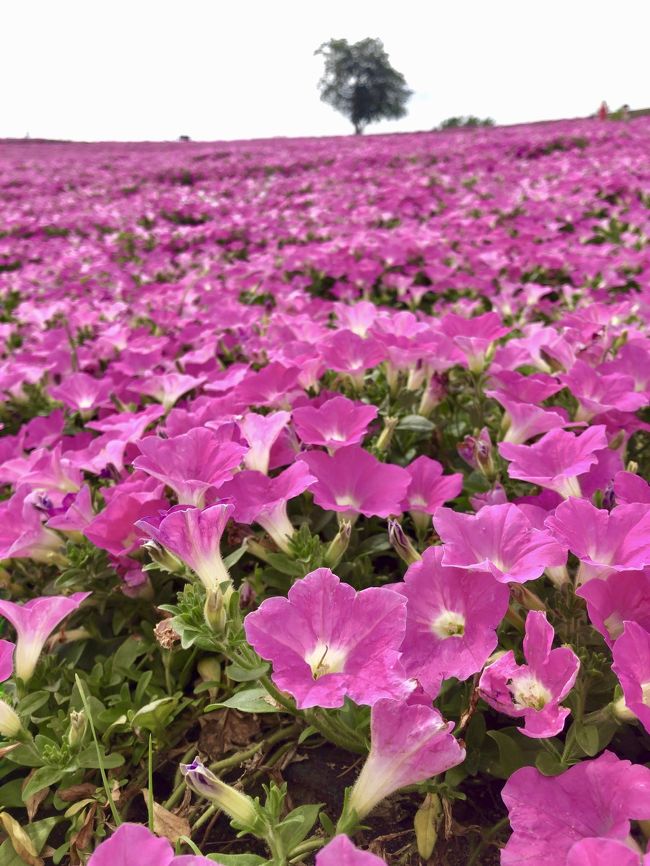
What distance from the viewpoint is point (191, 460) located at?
1252 mm

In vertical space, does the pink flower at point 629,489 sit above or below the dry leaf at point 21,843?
above

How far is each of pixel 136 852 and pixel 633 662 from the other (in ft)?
2.11

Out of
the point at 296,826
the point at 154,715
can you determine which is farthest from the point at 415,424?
the point at 296,826

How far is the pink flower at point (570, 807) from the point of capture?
29.7 inches

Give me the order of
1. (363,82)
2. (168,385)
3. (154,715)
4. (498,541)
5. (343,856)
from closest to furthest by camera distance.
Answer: (343,856) < (498,541) < (154,715) < (168,385) < (363,82)

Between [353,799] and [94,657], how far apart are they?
82cm

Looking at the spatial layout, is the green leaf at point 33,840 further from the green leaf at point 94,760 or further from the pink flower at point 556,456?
the pink flower at point 556,456

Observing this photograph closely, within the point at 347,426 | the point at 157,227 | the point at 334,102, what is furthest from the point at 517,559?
the point at 334,102

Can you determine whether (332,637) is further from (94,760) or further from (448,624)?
(94,760)

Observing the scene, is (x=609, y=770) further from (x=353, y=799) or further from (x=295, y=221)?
(x=295, y=221)

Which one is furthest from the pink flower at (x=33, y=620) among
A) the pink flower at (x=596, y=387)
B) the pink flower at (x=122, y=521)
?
the pink flower at (x=596, y=387)

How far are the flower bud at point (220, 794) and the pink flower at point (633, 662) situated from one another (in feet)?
1.71

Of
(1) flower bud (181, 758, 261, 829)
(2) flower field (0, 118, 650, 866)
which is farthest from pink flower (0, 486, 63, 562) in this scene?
(1) flower bud (181, 758, 261, 829)

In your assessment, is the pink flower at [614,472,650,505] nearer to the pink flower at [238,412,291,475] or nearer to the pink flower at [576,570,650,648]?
the pink flower at [576,570,650,648]
